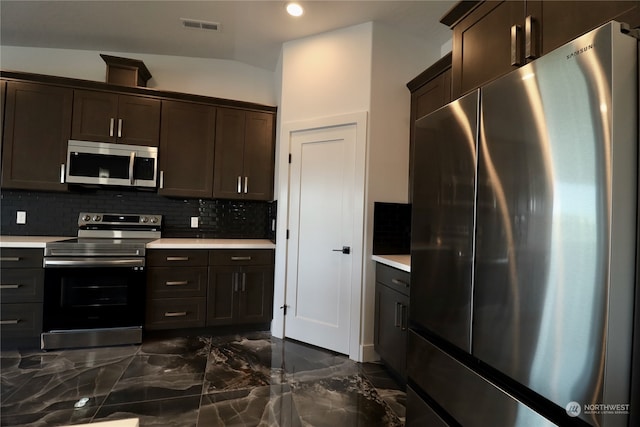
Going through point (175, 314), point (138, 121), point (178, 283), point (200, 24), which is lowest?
point (175, 314)

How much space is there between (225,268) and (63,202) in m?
1.84

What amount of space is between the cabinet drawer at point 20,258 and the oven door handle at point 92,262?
0.27 feet

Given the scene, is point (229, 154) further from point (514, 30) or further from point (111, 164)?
point (514, 30)

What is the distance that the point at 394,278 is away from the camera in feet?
7.55

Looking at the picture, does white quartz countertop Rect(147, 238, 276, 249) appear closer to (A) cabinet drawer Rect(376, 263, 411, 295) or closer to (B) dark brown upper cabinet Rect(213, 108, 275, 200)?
(B) dark brown upper cabinet Rect(213, 108, 275, 200)

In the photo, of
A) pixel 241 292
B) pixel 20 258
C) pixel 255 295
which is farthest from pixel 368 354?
pixel 20 258

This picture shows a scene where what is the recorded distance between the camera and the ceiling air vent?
2.83 metres

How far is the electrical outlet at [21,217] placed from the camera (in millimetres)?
3113

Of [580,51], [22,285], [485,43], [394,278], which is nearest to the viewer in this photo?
[580,51]

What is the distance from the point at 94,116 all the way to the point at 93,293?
1.70 metres

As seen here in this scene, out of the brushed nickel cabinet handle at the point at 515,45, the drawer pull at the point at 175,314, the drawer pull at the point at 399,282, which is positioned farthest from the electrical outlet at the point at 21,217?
the brushed nickel cabinet handle at the point at 515,45

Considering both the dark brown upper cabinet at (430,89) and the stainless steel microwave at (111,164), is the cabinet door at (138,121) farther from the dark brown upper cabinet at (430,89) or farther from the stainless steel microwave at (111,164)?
the dark brown upper cabinet at (430,89)

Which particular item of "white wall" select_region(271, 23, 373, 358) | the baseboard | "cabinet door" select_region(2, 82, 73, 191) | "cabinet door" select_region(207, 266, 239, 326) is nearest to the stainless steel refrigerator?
the baseboard

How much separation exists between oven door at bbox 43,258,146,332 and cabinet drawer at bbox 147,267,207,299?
10 centimetres
